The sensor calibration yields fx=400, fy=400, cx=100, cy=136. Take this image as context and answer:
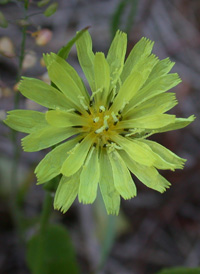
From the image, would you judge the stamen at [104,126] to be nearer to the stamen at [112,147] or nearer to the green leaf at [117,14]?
the stamen at [112,147]

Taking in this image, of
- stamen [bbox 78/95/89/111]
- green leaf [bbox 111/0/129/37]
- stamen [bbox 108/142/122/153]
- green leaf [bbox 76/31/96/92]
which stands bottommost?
stamen [bbox 108/142/122/153]

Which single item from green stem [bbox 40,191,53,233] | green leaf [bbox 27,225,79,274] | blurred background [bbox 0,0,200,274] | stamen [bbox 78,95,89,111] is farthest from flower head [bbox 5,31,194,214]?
blurred background [bbox 0,0,200,274]

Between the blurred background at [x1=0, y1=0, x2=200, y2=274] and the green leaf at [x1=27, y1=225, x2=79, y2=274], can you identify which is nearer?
the green leaf at [x1=27, y1=225, x2=79, y2=274]

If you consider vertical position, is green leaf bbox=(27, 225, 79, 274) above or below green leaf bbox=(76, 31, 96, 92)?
below

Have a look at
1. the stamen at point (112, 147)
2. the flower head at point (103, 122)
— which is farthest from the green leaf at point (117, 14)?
the stamen at point (112, 147)

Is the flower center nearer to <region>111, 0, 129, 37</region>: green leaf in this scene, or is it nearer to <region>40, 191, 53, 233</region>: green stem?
<region>40, 191, 53, 233</region>: green stem

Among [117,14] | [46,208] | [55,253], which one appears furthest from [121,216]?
[117,14]
